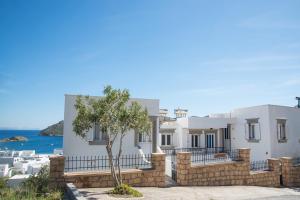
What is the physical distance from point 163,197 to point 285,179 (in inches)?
420

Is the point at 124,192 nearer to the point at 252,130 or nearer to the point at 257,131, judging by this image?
the point at 257,131

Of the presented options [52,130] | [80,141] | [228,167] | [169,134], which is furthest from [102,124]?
[52,130]

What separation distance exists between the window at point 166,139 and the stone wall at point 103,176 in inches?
663

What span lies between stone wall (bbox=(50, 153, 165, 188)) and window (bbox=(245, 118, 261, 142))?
15.2 metres

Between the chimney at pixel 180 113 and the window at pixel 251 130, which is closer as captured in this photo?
the window at pixel 251 130

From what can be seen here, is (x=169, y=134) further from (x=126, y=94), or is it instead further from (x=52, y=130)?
(x=52, y=130)

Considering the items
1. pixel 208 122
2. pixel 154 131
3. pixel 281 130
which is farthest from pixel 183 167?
pixel 208 122

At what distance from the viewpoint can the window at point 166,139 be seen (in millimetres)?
29797

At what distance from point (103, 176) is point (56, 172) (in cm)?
204

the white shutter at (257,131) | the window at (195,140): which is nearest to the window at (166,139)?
the window at (195,140)

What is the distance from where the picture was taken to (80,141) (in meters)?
16.3

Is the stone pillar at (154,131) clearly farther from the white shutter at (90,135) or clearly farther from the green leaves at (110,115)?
the green leaves at (110,115)

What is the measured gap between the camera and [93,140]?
16578 mm

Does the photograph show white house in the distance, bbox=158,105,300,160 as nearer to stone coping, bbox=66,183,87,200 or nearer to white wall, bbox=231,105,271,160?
white wall, bbox=231,105,271,160
